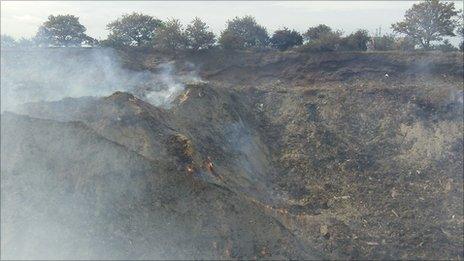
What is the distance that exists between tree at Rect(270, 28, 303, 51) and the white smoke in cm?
654

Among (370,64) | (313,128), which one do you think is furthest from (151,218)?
(370,64)

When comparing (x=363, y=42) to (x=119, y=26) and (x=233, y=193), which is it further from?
(x=233, y=193)

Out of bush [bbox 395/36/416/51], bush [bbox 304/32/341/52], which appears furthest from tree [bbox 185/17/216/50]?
bush [bbox 395/36/416/51]

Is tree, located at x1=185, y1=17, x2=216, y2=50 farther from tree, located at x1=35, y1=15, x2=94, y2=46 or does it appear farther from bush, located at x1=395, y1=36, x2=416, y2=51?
bush, located at x1=395, y1=36, x2=416, y2=51

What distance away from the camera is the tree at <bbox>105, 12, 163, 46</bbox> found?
25812mm

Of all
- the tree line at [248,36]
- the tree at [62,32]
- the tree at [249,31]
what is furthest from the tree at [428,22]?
the tree at [62,32]

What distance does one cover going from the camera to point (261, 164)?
1712cm

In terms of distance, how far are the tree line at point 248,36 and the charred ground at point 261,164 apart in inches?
78.3

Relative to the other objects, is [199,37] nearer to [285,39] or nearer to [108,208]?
[285,39]

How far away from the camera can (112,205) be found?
11.3 metres

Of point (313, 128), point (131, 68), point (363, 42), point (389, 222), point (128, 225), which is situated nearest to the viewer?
point (128, 225)

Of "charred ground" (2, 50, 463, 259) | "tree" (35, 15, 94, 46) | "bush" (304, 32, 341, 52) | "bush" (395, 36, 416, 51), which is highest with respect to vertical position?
"tree" (35, 15, 94, 46)

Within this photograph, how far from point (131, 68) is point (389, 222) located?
46.4ft

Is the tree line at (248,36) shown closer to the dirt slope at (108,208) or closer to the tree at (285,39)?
the tree at (285,39)
